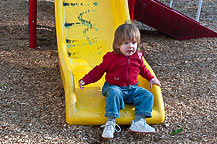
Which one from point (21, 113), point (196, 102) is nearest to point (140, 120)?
point (196, 102)

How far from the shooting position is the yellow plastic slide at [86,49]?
300 cm

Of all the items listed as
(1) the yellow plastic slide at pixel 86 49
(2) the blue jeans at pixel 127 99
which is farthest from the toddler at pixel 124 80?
(1) the yellow plastic slide at pixel 86 49

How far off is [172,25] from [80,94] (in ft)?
9.09

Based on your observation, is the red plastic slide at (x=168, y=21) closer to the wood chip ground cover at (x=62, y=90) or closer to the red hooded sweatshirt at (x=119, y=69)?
the wood chip ground cover at (x=62, y=90)

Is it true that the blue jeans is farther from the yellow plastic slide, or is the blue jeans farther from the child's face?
the child's face

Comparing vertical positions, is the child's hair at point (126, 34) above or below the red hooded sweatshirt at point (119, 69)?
above

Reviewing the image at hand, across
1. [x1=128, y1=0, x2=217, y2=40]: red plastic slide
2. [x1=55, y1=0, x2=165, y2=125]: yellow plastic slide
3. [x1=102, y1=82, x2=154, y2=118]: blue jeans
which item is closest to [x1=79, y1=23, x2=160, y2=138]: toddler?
[x1=102, y1=82, x2=154, y2=118]: blue jeans

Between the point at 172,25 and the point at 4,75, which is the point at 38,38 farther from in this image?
the point at 172,25

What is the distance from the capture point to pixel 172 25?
5.47 meters

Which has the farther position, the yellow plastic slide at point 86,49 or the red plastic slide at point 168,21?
the red plastic slide at point 168,21

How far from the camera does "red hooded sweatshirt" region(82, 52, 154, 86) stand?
3.07m

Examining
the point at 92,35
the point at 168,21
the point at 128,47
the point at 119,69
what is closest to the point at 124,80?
the point at 119,69

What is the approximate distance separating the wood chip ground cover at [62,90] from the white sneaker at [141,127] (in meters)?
0.07

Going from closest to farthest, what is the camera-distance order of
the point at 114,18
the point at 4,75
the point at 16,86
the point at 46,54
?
the point at 16,86
the point at 4,75
the point at 114,18
the point at 46,54
